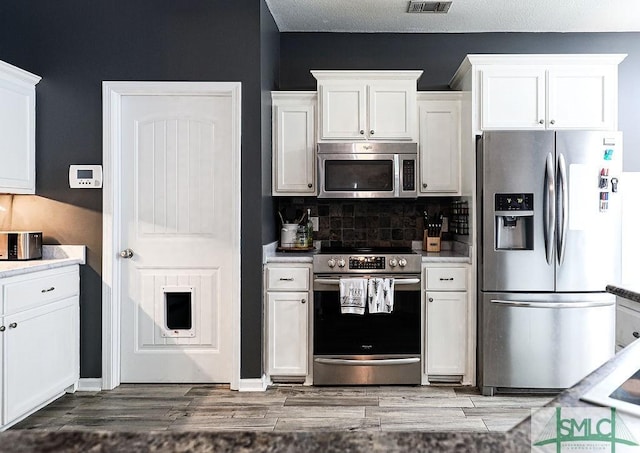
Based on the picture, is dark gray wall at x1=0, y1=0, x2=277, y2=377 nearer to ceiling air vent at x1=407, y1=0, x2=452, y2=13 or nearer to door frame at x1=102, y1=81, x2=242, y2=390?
door frame at x1=102, y1=81, x2=242, y2=390

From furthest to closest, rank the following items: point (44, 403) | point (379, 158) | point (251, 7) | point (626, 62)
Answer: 1. point (626, 62)
2. point (379, 158)
3. point (251, 7)
4. point (44, 403)

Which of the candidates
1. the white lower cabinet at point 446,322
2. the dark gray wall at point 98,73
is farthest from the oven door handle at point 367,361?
the dark gray wall at point 98,73

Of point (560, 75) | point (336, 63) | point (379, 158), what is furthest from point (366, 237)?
point (560, 75)

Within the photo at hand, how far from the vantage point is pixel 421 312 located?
12.1 ft

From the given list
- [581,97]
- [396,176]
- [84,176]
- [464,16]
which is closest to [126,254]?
[84,176]

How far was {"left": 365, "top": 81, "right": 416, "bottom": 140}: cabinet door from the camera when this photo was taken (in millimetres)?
3938

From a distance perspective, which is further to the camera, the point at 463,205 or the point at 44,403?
the point at 463,205

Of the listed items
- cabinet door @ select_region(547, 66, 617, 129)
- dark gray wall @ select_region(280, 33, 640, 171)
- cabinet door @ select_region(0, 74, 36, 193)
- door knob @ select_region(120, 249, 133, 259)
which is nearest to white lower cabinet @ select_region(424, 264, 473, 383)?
cabinet door @ select_region(547, 66, 617, 129)

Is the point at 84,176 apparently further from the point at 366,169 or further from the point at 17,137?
the point at 366,169

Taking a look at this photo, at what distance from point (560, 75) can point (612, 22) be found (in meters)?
0.96

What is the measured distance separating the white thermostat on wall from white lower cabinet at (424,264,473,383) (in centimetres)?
239

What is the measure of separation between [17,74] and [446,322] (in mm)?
3302

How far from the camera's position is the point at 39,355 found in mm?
3080

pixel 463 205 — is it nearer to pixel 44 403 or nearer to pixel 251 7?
pixel 251 7
